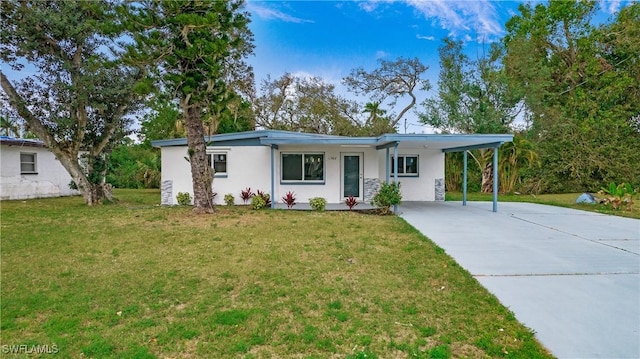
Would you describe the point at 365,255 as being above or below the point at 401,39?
below

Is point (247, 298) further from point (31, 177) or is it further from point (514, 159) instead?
point (514, 159)

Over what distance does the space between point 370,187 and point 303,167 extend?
2523 mm

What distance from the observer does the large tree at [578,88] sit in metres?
17.3

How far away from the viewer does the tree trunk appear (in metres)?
9.41

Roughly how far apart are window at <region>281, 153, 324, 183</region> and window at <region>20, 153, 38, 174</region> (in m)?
11.5

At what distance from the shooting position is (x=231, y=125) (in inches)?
790

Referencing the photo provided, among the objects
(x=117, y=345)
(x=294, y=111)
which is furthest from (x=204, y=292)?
(x=294, y=111)

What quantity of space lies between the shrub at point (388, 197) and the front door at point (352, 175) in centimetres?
228

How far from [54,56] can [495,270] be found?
1384 cm

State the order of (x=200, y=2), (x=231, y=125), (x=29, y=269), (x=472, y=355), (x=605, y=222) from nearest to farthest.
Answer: (x=472, y=355), (x=29, y=269), (x=200, y=2), (x=605, y=222), (x=231, y=125)

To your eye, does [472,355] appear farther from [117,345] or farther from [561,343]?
[117,345]

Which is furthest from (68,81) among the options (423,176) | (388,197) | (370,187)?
(423,176)

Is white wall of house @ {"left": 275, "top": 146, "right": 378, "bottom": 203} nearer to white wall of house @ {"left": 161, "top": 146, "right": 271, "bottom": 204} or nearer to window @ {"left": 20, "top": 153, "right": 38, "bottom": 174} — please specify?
white wall of house @ {"left": 161, "top": 146, "right": 271, "bottom": 204}

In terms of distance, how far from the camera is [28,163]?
1473cm
